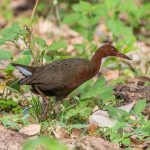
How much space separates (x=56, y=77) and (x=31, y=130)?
2.32 ft

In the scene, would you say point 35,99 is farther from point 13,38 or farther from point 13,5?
point 13,5

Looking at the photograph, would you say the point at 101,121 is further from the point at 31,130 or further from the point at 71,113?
the point at 31,130

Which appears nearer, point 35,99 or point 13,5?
point 35,99

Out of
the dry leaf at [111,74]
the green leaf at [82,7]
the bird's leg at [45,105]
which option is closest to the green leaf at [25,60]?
the bird's leg at [45,105]

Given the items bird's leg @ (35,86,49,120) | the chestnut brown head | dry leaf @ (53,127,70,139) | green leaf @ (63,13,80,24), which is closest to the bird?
bird's leg @ (35,86,49,120)

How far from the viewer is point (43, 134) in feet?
19.3

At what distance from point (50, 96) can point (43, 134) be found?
755 millimetres

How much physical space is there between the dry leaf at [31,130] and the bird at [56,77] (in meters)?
0.38

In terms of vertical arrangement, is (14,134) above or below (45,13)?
below

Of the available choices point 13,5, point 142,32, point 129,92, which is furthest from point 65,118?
point 13,5

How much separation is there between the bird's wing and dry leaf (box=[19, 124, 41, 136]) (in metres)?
0.51

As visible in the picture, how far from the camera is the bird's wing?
6332 mm

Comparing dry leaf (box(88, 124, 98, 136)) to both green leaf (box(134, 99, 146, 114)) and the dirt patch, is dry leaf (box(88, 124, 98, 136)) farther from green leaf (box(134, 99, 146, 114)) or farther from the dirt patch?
the dirt patch

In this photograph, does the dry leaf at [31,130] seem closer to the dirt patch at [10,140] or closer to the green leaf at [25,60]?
the dirt patch at [10,140]
